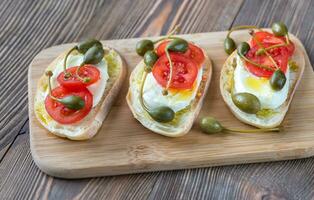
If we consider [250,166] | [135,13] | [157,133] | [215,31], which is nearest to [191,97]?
[157,133]

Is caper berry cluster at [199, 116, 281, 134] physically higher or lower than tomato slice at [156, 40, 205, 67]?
lower

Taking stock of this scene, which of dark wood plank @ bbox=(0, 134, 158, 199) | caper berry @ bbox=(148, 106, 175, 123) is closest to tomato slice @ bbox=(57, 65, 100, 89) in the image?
caper berry @ bbox=(148, 106, 175, 123)

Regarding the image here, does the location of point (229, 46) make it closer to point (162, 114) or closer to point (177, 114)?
point (177, 114)

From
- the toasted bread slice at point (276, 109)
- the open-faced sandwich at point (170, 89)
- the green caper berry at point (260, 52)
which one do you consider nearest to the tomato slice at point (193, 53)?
the open-faced sandwich at point (170, 89)

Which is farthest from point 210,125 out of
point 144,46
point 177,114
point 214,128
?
point 144,46

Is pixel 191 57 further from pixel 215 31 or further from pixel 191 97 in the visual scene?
pixel 215 31

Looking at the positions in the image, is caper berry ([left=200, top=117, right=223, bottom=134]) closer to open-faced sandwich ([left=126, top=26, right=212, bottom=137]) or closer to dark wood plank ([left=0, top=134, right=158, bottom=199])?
open-faced sandwich ([left=126, top=26, right=212, bottom=137])
